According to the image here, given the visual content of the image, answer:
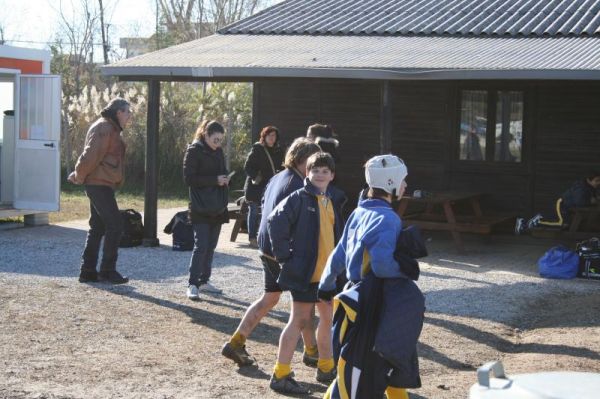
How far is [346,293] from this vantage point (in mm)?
5699

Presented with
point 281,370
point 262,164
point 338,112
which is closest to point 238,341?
point 281,370


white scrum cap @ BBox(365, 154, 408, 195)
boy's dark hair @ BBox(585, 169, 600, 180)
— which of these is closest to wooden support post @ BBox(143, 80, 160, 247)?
boy's dark hair @ BBox(585, 169, 600, 180)

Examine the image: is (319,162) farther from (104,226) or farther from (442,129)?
(442,129)

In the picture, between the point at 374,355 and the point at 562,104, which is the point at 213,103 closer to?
the point at 562,104

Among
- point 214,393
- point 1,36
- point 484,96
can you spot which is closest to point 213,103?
point 484,96

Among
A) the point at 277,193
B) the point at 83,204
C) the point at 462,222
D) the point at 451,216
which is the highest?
the point at 277,193

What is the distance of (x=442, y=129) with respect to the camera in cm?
1609

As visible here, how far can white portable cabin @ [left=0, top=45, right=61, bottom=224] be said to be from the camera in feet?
51.4

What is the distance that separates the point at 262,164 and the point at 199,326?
14.3 feet

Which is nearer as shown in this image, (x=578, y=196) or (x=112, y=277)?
(x=112, y=277)

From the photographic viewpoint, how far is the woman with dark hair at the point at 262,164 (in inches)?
519

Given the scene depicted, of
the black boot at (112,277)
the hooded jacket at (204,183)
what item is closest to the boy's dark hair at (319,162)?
the hooded jacket at (204,183)

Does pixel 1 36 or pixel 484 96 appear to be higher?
pixel 1 36

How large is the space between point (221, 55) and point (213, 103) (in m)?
10.2
